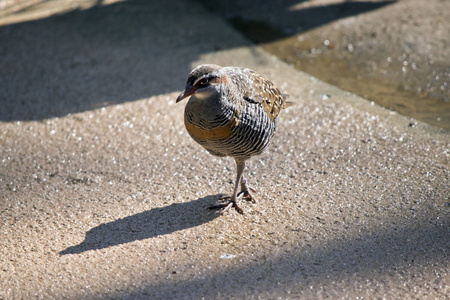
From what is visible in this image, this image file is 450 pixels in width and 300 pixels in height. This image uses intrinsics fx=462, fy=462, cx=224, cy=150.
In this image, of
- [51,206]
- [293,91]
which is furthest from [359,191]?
[51,206]

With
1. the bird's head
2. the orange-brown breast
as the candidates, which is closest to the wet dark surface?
the orange-brown breast

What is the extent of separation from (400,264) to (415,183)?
1.08 meters

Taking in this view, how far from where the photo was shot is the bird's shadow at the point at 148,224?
11.7 ft

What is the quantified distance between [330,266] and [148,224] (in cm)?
148

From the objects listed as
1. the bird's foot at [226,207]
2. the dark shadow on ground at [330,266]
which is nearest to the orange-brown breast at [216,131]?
the bird's foot at [226,207]

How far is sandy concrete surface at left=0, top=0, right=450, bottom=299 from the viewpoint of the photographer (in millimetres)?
3213

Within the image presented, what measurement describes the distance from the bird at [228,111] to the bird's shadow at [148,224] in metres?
0.23

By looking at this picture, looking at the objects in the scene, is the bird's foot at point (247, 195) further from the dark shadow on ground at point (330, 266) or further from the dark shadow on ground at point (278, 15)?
the dark shadow on ground at point (278, 15)

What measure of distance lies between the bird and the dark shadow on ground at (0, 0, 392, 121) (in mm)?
2257

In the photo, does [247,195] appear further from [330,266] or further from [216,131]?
[330,266]

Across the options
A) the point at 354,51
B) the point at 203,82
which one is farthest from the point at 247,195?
the point at 354,51

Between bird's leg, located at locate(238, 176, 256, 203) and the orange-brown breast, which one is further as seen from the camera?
bird's leg, located at locate(238, 176, 256, 203)

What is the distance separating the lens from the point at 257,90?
12.4 feet

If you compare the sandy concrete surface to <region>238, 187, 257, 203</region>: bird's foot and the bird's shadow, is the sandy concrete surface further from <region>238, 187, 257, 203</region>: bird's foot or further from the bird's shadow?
<region>238, 187, 257, 203</region>: bird's foot
